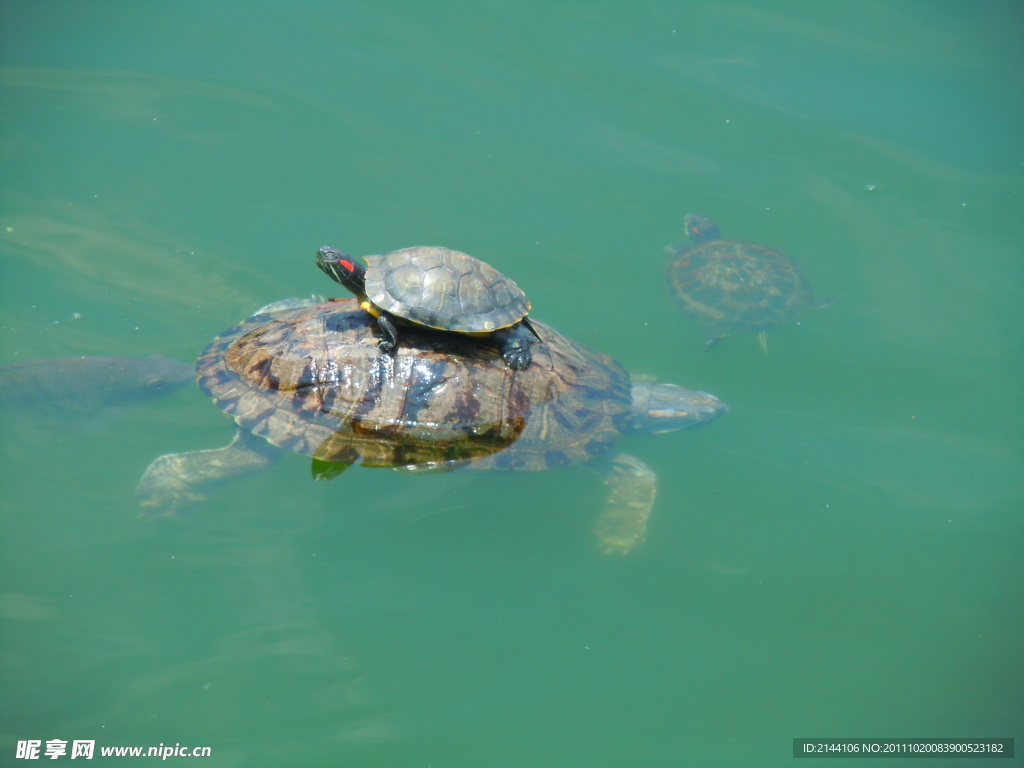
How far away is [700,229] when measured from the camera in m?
8.17

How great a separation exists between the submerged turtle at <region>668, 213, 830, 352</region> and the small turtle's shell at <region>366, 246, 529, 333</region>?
114 inches

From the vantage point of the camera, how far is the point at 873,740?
4.82 m

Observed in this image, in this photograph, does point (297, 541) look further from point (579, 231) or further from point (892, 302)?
point (892, 302)

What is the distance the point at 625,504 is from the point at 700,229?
3849 millimetres

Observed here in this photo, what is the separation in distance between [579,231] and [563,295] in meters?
0.99

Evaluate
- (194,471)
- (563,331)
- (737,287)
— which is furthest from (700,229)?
(194,471)

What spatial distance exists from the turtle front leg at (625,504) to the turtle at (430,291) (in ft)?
5.60

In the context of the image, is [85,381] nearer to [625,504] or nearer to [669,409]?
[625,504]

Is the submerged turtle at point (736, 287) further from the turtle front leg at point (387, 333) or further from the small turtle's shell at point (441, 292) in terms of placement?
the turtle front leg at point (387, 333)

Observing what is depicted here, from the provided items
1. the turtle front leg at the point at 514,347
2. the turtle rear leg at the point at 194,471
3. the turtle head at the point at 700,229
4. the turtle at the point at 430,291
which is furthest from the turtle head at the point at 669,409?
the turtle rear leg at the point at 194,471

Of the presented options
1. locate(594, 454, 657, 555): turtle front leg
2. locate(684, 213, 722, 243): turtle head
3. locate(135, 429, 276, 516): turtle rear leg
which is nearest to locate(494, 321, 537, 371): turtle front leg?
locate(594, 454, 657, 555): turtle front leg

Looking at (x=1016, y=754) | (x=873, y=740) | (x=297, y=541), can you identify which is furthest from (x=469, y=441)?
(x=1016, y=754)

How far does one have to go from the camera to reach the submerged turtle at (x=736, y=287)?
→ 7.27 m

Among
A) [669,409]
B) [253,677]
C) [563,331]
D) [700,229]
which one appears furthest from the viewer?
[700,229]
